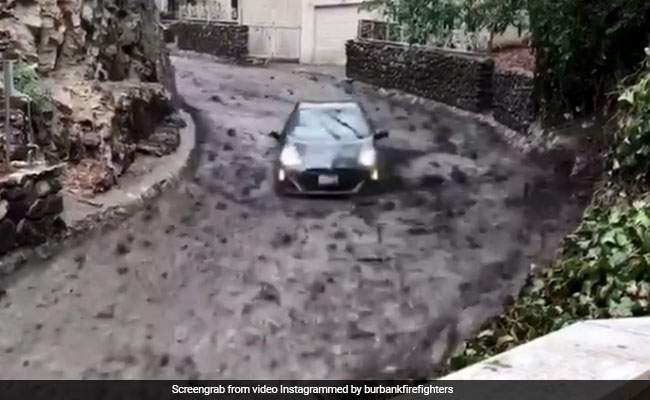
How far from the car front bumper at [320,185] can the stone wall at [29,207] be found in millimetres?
1165

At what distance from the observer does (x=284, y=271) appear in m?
3.77

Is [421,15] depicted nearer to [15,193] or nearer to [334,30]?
[334,30]

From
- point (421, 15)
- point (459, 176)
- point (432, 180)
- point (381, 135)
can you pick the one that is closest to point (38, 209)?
point (381, 135)

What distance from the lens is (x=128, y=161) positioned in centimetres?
519

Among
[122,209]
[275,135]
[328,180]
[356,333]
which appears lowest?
[356,333]

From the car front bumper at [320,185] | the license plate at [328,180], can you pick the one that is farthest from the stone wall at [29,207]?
the license plate at [328,180]

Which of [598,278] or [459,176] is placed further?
[459,176]

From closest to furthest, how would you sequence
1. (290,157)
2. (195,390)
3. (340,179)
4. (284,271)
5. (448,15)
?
1. (195,390)
2. (284,271)
3. (340,179)
4. (290,157)
5. (448,15)

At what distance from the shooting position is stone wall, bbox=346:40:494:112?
7480mm

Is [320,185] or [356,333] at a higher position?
[320,185]

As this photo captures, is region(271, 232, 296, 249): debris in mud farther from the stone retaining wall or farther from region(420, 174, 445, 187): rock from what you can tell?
the stone retaining wall

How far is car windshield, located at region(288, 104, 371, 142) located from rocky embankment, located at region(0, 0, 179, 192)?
1106 mm

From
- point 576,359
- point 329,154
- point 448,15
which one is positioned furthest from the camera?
point 448,15

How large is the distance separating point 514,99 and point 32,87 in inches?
164
